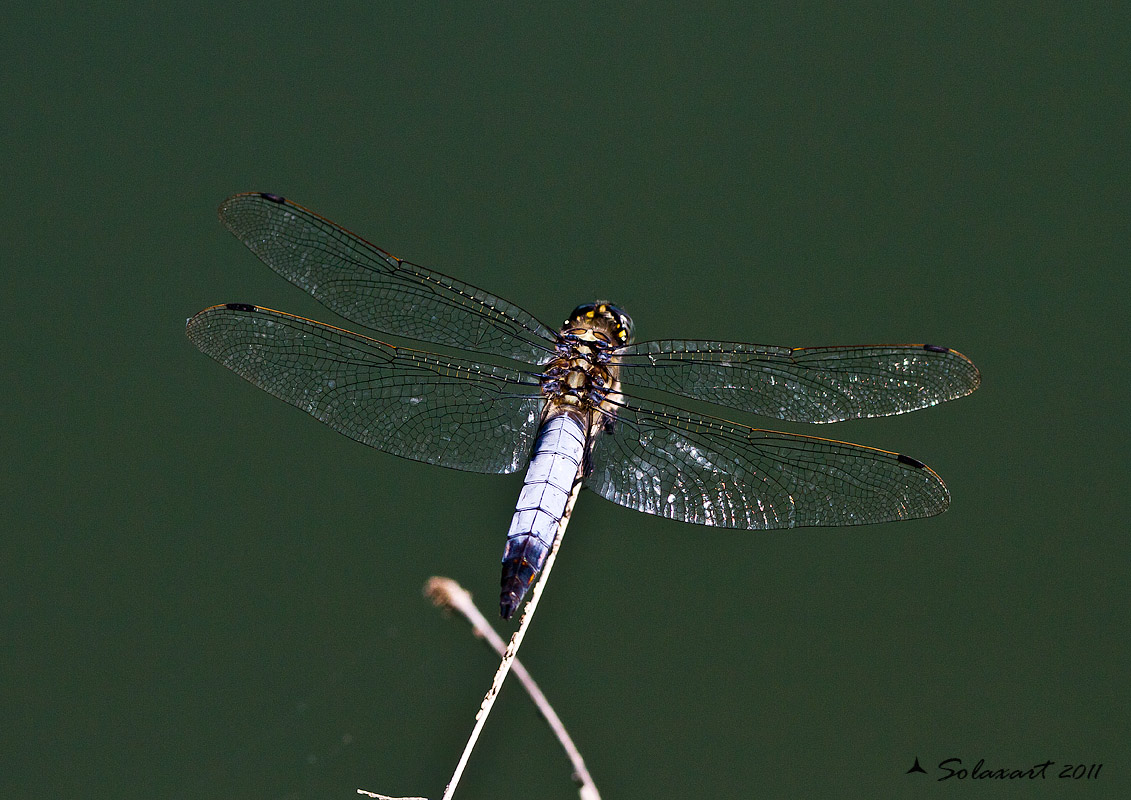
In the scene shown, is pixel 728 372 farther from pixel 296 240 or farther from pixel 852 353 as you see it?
pixel 296 240

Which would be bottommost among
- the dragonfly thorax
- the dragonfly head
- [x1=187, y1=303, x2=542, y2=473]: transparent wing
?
[x1=187, y1=303, x2=542, y2=473]: transparent wing

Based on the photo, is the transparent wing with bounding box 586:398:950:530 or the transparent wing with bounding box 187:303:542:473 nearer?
the transparent wing with bounding box 586:398:950:530

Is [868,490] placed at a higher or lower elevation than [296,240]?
lower

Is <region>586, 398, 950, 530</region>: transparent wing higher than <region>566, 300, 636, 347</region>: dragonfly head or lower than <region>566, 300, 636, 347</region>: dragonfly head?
lower

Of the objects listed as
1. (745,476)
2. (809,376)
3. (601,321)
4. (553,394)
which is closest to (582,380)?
(553,394)

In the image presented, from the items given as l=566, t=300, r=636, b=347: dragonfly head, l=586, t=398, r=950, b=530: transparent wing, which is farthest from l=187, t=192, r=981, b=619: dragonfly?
l=566, t=300, r=636, b=347: dragonfly head

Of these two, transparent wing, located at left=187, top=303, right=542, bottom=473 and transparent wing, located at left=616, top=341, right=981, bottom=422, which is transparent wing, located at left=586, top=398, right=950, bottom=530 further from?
transparent wing, located at left=187, top=303, right=542, bottom=473

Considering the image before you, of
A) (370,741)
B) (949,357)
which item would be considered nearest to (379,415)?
(370,741)

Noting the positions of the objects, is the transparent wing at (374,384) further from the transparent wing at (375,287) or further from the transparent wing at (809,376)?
the transparent wing at (809,376)
